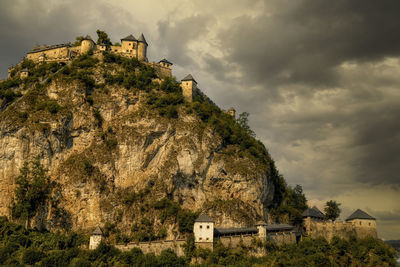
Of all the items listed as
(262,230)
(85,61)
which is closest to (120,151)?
(85,61)

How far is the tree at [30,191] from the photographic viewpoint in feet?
177

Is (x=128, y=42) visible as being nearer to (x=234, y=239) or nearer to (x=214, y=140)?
(x=214, y=140)

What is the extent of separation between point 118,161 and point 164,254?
18.2m

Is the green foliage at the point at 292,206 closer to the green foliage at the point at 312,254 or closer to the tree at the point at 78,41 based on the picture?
the green foliage at the point at 312,254

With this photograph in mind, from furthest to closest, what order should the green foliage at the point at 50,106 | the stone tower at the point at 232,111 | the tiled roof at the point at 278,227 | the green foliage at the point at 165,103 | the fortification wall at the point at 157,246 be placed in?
1. the stone tower at the point at 232,111
2. the green foliage at the point at 165,103
3. the green foliage at the point at 50,106
4. the tiled roof at the point at 278,227
5. the fortification wall at the point at 157,246

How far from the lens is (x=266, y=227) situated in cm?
6041

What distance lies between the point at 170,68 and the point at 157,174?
31.4m

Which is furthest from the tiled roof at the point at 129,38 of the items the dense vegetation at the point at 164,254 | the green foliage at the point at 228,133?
the dense vegetation at the point at 164,254

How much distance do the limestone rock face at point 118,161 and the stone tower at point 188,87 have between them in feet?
29.0

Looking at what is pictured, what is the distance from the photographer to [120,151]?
62750 mm

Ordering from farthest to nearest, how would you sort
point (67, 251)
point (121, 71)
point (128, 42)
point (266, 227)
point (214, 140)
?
point (128, 42), point (121, 71), point (214, 140), point (266, 227), point (67, 251)

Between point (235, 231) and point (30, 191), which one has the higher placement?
point (30, 191)

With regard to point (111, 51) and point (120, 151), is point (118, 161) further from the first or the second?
point (111, 51)

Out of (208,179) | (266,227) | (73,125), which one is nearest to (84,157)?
(73,125)
